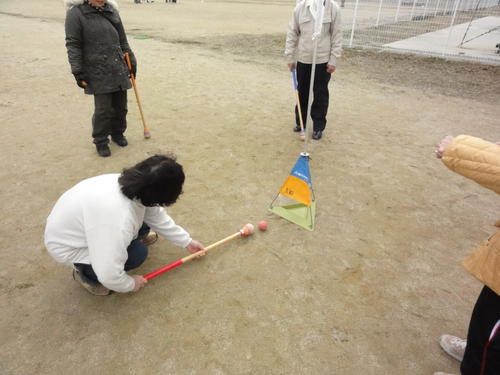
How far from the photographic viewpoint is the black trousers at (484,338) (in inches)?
52.9

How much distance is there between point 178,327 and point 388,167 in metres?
2.81

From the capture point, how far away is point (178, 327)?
191 cm

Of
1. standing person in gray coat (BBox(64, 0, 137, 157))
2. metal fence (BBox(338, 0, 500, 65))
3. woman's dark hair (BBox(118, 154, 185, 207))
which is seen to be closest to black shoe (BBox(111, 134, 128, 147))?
standing person in gray coat (BBox(64, 0, 137, 157))

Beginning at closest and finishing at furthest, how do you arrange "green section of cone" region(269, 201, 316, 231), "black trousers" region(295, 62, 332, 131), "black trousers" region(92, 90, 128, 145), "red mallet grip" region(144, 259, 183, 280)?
"red mallet grip" region(144, 259, 183, 280), "green section of cone" region(269, 201, 316, 231), "black trousers" region(92, 90, 128, 145), "black trousers" region(295, 62, 332, 131)

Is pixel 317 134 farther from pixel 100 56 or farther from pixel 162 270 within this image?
pixel 162 270

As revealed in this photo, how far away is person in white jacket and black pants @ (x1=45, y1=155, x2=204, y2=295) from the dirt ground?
17.0 inches

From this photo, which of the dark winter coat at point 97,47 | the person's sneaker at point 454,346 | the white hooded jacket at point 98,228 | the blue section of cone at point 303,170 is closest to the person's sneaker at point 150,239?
the white hooded jacket at point 98,228

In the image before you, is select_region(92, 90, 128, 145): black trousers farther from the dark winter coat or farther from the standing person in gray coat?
the dark winter coat

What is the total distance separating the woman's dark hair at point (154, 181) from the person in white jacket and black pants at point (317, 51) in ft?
9.34

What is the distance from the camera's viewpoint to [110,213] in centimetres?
161

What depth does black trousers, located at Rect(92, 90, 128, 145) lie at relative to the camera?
3.55 metres

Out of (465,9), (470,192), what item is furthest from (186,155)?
(465,9)

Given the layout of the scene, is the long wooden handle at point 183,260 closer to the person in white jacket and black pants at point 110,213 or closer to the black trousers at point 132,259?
the black trousers at point 132,259

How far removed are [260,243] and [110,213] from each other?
4.15 ft
